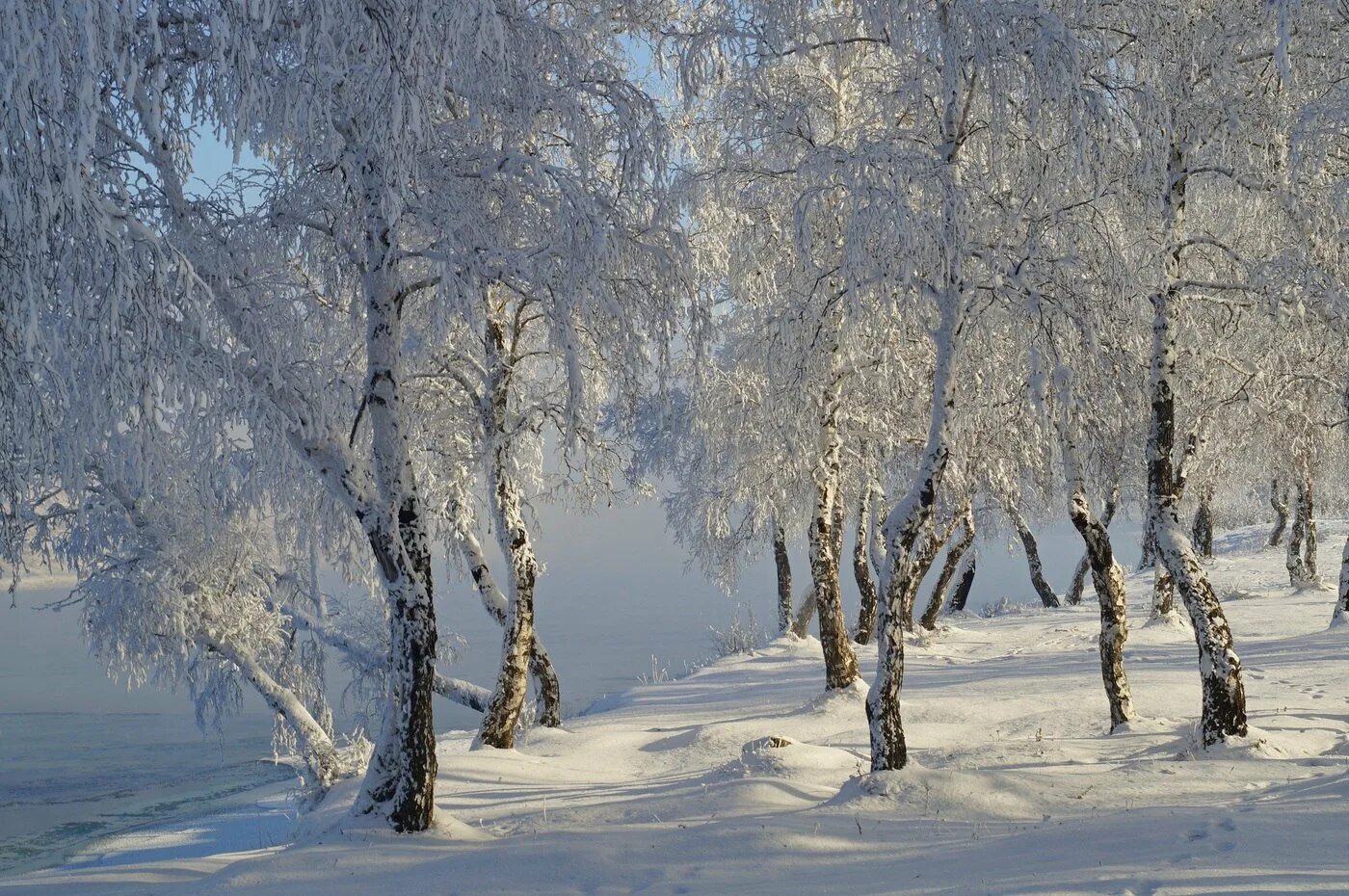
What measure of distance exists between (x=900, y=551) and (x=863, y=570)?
9.84m

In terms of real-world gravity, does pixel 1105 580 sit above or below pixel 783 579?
above

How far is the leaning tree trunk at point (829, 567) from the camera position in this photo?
13852mm

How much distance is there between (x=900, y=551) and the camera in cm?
862

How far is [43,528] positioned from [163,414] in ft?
26.6

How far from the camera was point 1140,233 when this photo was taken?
1116 cm

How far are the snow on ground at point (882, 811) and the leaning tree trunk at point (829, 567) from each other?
1.36ft

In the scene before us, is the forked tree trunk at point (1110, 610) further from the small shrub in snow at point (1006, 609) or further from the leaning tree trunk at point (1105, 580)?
the small shrub in snow at point (1006, 609)

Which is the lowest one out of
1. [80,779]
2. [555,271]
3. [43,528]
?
[80,779]

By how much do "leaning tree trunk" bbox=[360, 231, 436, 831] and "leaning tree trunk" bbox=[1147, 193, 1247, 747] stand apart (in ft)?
20.7

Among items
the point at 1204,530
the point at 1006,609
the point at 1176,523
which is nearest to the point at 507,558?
the point at 1176,523

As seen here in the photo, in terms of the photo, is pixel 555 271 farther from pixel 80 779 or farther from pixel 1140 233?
pixel 80 779

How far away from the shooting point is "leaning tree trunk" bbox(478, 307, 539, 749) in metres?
11.6

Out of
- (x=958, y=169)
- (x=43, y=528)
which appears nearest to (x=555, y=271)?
(x=958, y=169)

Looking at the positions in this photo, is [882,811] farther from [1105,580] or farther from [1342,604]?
[1342,604]
